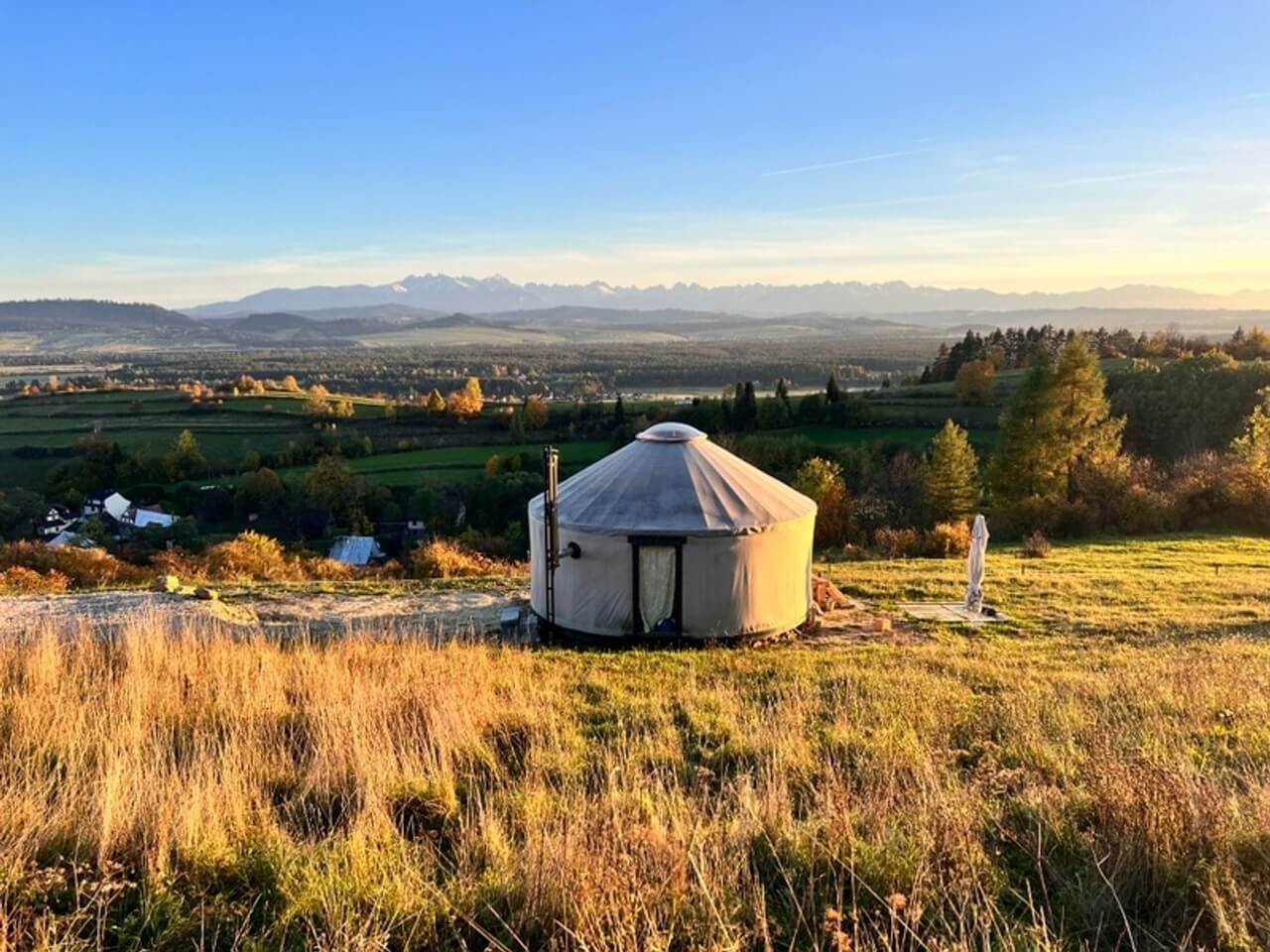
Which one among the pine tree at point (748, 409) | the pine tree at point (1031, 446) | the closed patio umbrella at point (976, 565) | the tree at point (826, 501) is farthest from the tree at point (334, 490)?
the closed patio umbrella at point (976, 565)

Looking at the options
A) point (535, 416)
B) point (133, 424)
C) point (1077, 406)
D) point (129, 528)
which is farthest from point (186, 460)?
point (1077, 406)

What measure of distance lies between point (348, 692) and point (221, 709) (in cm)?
Result: 76

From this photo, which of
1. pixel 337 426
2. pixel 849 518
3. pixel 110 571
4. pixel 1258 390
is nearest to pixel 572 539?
pixel 110 571

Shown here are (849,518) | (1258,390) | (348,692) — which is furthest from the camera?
(1258,390)

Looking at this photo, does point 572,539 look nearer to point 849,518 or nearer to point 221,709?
point 221,709

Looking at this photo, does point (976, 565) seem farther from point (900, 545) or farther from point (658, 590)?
point (900, 545)

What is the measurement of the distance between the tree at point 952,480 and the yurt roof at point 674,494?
2007cm

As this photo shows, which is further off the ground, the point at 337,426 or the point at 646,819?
the point at 646,819

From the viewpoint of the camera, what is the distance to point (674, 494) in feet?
35.1

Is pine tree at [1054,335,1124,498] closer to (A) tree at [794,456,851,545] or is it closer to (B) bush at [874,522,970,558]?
(A) tree at [794,456,851,545]

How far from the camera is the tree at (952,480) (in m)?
29.8

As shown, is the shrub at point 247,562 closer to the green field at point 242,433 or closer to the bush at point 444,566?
the bush at point 444,566

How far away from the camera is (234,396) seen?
67.1 meters

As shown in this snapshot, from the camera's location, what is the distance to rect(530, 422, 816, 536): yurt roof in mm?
10344
